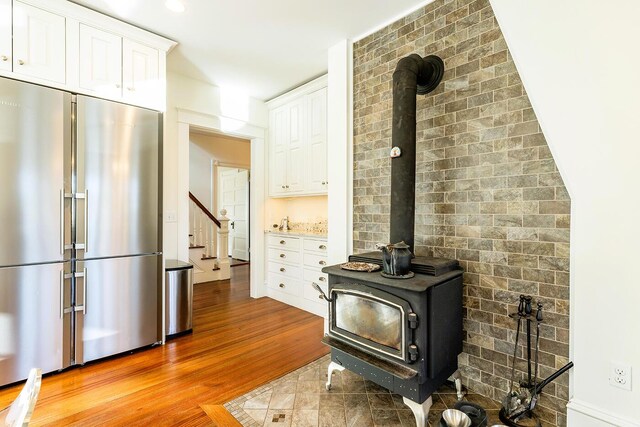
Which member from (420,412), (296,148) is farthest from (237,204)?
(420,412)

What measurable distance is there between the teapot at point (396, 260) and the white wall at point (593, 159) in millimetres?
868

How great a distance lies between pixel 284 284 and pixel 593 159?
3321 millimetres

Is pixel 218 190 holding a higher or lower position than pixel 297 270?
higher

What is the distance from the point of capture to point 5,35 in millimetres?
2035

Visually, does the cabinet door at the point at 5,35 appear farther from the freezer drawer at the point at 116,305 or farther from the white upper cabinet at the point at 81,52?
the freezer drawer at the point at 116,305

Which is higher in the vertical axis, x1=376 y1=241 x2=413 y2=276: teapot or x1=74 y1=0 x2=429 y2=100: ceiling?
x1=74 y1=0 x2=429 y2=100: ceiling

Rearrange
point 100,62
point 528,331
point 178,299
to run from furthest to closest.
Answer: point 178,299
point 100,62
point 528,331

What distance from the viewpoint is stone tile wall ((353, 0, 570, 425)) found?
1.76m

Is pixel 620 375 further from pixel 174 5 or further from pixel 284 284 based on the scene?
pixel 174 5

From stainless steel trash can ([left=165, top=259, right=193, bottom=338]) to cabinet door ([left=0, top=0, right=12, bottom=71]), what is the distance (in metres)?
1.88

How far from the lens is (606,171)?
1498mm

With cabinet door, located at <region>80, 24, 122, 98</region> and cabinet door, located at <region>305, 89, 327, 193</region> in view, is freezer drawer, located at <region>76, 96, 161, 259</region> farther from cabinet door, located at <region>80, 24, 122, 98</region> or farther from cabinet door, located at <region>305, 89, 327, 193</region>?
cabinet door, located at <region>305, 89, 327, 193</region>

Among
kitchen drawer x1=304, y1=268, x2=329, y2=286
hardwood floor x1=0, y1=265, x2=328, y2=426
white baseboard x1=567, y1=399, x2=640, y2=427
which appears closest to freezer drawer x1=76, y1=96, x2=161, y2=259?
hardwood floor x1=0, y1=265, x2=328, y2=426

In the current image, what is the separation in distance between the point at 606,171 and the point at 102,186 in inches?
128
